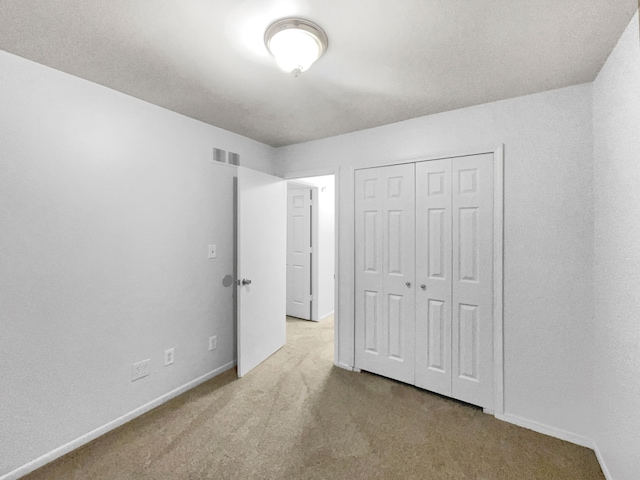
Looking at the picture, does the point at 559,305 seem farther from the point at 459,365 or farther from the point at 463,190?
the point at 463,190

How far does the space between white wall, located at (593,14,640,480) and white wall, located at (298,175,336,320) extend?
10.4 feet

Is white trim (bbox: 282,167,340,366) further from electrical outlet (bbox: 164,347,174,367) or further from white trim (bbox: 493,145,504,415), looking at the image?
electrical outlet (bbox: 164,347,174,367)

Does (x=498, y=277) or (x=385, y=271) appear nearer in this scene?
(x=498, y=277)

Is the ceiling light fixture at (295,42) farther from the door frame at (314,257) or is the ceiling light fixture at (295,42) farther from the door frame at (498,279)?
the door frame at (314,257)

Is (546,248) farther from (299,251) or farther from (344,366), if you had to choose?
(299,251)

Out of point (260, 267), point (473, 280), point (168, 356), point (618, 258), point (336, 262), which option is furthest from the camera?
point (260, 267)

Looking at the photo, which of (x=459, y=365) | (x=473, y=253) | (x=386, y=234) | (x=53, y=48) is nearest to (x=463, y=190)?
(x=473, y=253)

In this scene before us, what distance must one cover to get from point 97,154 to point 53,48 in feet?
2.00

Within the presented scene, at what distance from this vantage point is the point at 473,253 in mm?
2299

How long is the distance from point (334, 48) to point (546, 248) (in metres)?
1.88

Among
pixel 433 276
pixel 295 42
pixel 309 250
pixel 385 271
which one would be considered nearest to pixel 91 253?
pixel 295 42

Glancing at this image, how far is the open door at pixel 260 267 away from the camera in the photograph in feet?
9.12

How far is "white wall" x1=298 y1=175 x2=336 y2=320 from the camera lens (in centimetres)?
451

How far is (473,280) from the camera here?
230 centimetres
